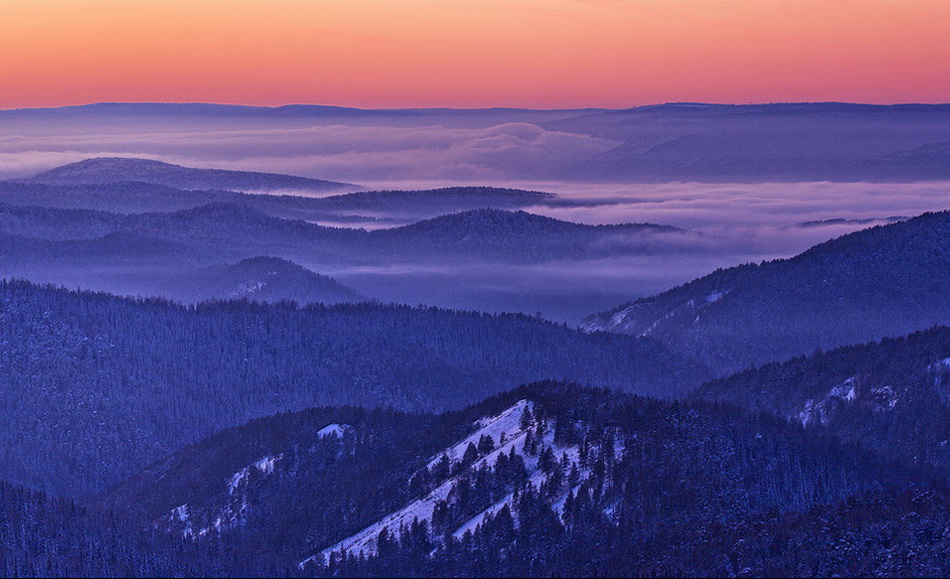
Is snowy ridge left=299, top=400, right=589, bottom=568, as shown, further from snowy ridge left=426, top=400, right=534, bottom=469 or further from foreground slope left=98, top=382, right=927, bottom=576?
foreground slope left=98, top=382, right=927, bottom=576

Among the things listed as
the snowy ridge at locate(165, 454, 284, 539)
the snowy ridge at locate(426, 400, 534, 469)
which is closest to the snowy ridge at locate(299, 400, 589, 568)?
the snowy ridge at locate(426, 400, 534, 469)

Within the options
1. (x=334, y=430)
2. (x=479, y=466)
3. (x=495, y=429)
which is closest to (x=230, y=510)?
(x=334, y=430)

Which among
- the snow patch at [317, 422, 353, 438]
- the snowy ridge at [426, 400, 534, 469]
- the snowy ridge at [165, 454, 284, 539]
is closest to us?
the snowy ridge at [426, 400, 534, 469]

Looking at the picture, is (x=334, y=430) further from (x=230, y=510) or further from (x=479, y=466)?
(x=479, y=466)

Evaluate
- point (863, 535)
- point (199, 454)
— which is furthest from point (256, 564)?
point (199, 454)

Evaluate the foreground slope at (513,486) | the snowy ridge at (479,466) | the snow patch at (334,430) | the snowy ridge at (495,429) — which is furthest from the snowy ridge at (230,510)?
the snowy ridge at (495,429)

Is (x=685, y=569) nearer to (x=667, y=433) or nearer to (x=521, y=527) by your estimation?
(x=521, y=527)

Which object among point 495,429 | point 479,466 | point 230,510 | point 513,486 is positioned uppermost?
point 495,429

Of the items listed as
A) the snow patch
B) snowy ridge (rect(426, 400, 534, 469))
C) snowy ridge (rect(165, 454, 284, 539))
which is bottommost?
snowy ridge (rect(165, 454, 284, 539))

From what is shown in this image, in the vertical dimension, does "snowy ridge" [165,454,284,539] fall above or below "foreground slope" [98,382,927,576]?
below
